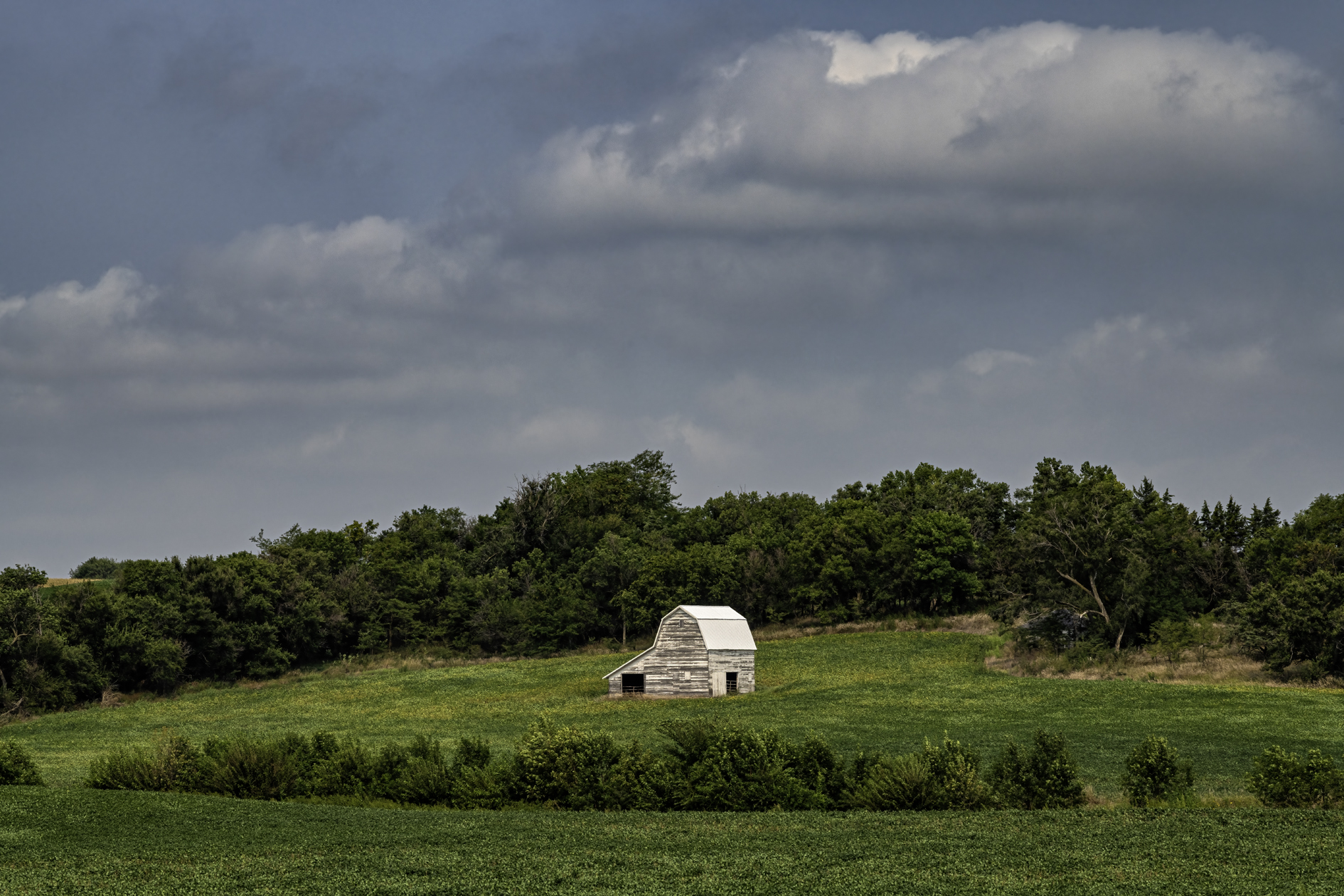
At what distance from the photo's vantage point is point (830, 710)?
156 ft

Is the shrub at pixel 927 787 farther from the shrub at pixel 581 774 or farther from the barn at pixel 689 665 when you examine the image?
the barn at pixel 689 665

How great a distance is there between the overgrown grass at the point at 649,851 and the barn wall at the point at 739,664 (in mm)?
35648

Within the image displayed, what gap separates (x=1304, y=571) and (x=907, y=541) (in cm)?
2622

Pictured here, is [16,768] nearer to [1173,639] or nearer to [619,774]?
[619,774]

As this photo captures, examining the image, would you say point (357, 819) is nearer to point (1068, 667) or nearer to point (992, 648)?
point (1068, 667)

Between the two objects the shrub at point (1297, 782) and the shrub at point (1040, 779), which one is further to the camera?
the shrub at point (1040, 779)

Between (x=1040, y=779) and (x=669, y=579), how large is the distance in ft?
184

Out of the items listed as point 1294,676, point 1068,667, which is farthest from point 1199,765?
point 1068,667

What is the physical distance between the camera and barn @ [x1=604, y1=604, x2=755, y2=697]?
56.1 m

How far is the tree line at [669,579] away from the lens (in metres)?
58.7

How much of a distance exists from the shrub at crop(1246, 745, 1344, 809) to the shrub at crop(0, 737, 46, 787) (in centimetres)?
2423

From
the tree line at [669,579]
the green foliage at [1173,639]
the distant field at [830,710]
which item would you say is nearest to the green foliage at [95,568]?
the tree line at [669,579]

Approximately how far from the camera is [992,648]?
212 feet

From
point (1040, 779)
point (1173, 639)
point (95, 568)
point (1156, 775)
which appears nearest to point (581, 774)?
point (1040, 779)
